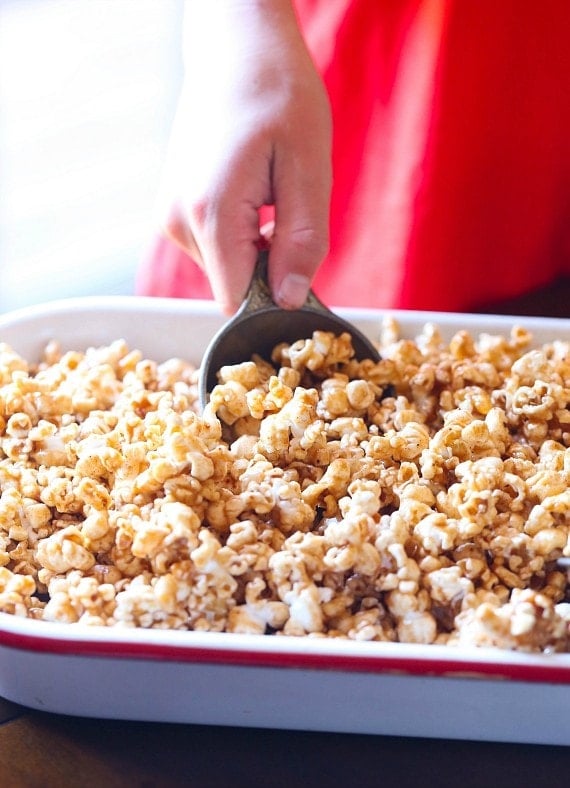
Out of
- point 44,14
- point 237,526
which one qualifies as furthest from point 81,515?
point 44,14

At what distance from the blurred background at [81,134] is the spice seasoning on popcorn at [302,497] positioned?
1.45m

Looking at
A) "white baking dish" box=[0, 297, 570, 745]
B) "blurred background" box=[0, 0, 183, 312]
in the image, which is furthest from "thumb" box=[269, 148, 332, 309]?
"blurred background" box=[0, 0, 183, 312]

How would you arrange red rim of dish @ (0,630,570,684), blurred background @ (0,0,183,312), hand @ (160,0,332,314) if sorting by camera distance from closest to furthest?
red rim of dish @ (0,630,570,684), hand @ (160,0,332,314), blurred background @ (0,0,183,312)

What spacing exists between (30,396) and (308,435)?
281mm

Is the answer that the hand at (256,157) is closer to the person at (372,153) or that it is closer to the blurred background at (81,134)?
the person at (372,153)

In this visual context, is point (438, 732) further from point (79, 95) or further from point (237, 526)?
point (79, 95)

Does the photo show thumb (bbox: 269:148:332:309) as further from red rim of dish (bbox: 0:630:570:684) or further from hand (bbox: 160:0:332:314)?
red rim of dish (bbox: 0:630:570:684)

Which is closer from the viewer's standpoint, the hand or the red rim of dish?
the red rim of dish

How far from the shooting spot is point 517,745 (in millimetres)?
743

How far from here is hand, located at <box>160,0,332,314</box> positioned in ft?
3.28

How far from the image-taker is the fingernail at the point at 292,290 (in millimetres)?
1000

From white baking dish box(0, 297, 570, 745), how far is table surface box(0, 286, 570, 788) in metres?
0.01

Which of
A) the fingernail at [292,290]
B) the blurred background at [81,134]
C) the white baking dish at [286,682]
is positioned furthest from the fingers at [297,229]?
the blurred background at [81,134]

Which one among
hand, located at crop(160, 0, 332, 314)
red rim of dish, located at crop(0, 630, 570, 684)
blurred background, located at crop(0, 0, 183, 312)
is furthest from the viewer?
blurred background, located at crop(0, 0, 183, 312)
